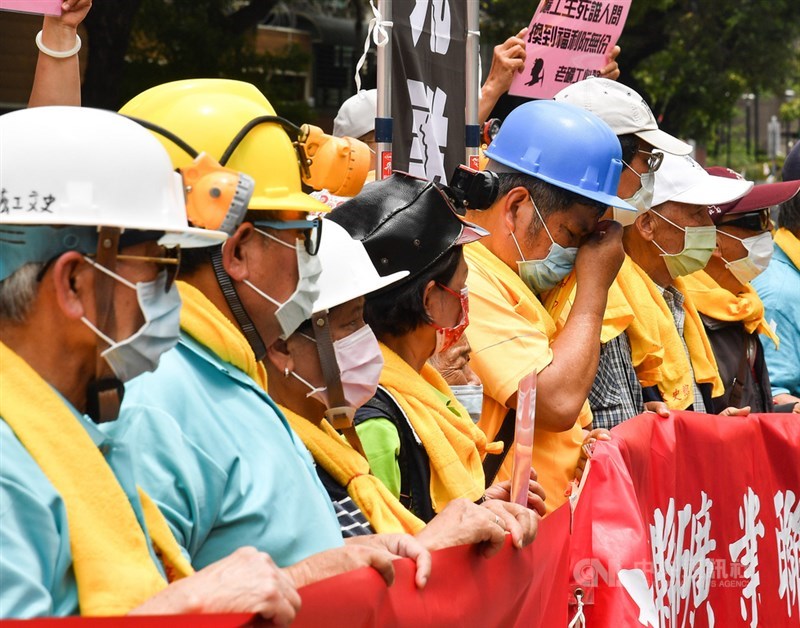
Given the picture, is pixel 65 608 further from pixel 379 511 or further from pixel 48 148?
pixel 379 511

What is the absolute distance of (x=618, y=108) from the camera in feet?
17.1

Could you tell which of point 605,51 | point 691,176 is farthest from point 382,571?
point 605,51

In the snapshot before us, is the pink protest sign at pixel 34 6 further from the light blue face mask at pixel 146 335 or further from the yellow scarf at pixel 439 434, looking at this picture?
the light blue face mask at pixel 146 335

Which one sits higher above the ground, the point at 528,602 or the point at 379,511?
the point at 379,511

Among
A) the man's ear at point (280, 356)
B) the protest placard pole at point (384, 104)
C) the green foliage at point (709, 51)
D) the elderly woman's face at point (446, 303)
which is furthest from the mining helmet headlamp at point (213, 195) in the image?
the green foliage at point (709, 51)

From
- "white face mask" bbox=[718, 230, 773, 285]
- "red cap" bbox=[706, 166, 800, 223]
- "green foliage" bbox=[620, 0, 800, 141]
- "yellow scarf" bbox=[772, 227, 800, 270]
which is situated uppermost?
"red cap" bbox=[706, 166, 800, 223]

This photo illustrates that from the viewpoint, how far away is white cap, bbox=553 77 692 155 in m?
5.18

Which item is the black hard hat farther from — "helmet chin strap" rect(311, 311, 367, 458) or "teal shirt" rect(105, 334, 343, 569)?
"teal shirt" rect(105, 334, 343, 569)

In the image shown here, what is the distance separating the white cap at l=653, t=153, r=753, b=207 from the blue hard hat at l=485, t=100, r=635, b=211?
93 centimetres

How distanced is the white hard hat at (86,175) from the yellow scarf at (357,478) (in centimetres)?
91

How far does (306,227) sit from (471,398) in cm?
144

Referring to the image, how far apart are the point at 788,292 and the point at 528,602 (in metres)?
3.69

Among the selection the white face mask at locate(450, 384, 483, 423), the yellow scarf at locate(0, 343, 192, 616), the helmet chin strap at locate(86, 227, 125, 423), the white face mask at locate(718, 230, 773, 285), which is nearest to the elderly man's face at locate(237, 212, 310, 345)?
the helmet chin strap at locate(86, 227, 125, 423)

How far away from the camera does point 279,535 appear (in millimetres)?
2436
